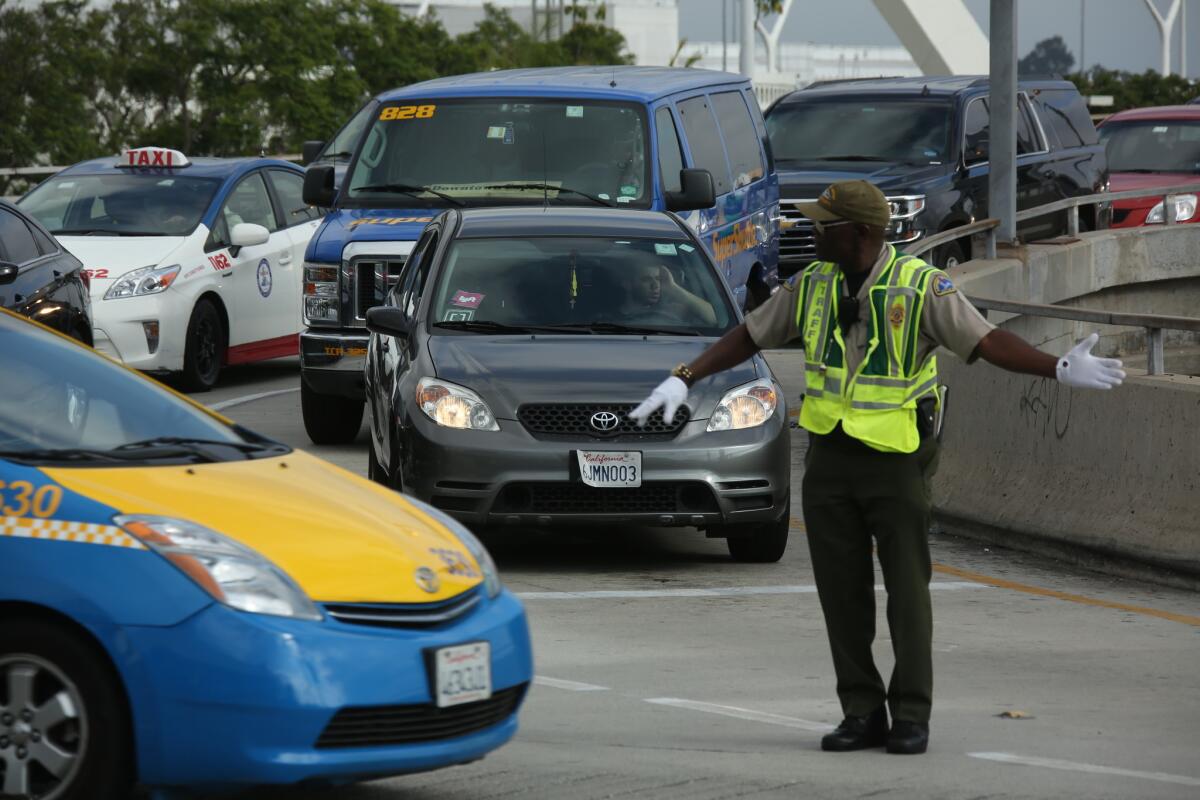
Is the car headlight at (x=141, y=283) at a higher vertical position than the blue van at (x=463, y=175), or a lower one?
lower

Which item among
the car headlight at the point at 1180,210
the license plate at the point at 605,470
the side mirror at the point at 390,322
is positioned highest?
the side mirror at the point at 390,322

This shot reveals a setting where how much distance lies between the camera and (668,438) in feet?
31.5

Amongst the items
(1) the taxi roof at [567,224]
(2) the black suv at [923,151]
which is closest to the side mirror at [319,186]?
(1) the taxi roof at [567,224]

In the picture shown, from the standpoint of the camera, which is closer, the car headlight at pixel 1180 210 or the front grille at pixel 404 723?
the front grille at pixel 404 723

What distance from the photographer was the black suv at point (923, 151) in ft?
63.3

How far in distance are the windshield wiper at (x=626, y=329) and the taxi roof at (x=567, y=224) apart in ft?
2.29

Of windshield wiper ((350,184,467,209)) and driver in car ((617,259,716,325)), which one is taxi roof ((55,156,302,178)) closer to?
windshield wiper ((350,184,467,209))

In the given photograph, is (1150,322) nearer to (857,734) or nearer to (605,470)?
(605,470)

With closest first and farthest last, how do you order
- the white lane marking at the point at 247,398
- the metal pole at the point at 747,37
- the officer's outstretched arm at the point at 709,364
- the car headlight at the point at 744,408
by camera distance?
1. the officer's outstretched arm at the point at 709,364
2. the car headlight at the point at 744,408
3. the white lane marking at the point at 247,398
4. the metal pole at the point at 747,37

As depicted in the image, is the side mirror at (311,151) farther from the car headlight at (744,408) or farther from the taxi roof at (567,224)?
the car headlight at (744,408)

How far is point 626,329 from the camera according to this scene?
10.5 meters

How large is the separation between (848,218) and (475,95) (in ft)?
26.0

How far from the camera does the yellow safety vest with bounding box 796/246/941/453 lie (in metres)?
6.45

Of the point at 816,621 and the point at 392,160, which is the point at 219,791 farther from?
the point at 392,160
